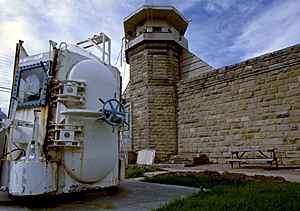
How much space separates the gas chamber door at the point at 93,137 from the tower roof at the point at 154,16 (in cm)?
1322

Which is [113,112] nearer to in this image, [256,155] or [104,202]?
[104,202]

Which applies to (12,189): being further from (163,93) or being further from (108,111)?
(163,93)

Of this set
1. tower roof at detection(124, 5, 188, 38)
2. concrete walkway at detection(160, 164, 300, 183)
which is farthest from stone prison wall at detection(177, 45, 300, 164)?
tower roof at detection(124, 5, 188, 38)

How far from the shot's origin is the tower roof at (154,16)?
679 inches

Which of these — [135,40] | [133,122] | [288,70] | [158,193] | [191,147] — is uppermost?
[135,40]

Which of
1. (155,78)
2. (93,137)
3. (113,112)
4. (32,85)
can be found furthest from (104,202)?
(155,78)

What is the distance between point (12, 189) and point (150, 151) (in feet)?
35.5

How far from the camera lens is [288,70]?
10.5 m

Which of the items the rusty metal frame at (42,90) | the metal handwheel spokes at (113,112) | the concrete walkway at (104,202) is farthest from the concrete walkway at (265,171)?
the rusty metal frame at (42,90)

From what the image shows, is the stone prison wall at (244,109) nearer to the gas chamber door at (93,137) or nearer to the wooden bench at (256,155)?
the wooden bench at (256,155)

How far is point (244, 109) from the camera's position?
38.4 feet

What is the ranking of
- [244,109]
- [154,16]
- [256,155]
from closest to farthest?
[256,155], [244,109], [154,16]

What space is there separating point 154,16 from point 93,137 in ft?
47.5

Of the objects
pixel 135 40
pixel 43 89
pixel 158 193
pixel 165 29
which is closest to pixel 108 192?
pixel 158 193
